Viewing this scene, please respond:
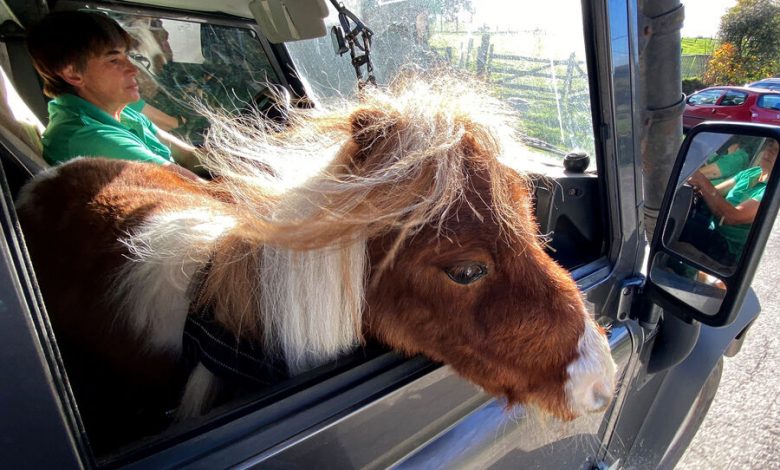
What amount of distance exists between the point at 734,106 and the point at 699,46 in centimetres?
1600

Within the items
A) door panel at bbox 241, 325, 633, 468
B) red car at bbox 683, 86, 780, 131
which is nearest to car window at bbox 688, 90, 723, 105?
red car at bbox 683, 86, 780, 131

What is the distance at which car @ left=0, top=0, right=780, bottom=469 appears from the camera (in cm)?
73

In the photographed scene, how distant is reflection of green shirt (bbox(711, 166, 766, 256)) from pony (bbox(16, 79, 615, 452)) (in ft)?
2.00

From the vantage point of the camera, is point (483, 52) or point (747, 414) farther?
point (747, 414)

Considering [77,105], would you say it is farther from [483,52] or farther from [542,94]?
[542,94]

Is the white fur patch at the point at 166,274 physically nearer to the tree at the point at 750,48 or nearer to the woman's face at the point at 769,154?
the woman's face at the point at 769,154

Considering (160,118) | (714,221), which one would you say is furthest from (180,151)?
(714,221)

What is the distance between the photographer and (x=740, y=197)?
1472 mm

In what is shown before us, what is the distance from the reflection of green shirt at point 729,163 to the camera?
1.50 m

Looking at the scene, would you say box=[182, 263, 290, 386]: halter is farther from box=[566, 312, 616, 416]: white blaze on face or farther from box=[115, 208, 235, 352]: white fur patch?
box=[566, 312, 616, 416]: white blaze on face

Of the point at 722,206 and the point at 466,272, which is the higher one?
the point at 466,272

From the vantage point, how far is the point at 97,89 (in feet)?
7.30

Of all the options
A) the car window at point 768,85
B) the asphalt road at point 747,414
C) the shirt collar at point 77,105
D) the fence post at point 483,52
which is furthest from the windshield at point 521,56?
the car window at point 768,85

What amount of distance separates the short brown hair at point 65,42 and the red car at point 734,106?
14.3 m
